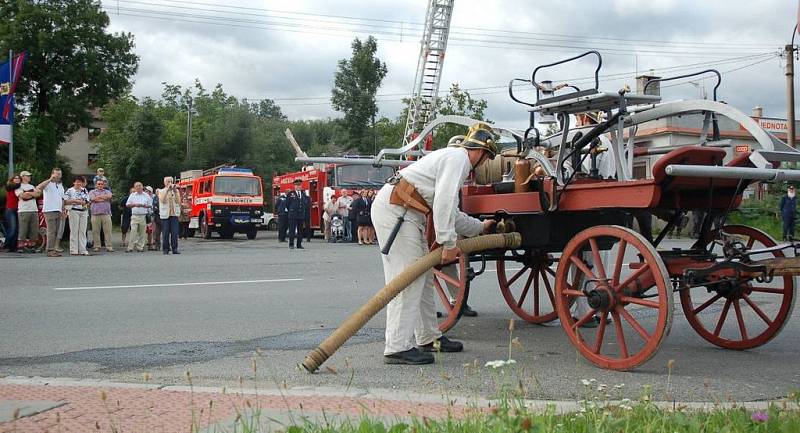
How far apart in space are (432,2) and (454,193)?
42328 millimetres

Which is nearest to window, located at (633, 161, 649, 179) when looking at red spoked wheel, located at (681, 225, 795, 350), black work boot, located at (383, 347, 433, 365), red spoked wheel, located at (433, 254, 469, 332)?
red spoked wheel, located at (681, 225, 795, 350)

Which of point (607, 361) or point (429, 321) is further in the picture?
point (429, 321)

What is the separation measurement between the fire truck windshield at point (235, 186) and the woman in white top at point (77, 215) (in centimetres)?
1342

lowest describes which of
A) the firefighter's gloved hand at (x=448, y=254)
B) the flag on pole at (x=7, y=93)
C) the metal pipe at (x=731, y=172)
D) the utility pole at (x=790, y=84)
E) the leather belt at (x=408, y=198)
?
the firefighter's gloved hand at (x=448, y=254)

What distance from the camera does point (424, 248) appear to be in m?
6.63

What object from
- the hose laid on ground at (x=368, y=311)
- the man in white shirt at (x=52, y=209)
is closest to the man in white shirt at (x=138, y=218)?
the man in white shirt at (x=52, y=209)

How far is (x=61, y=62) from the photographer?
49375mm

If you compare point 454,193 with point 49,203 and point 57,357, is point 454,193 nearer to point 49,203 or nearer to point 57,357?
point 57,357

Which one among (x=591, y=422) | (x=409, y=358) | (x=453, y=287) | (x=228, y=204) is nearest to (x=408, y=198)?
(x=409, y=358)

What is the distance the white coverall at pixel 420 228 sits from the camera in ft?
20.2

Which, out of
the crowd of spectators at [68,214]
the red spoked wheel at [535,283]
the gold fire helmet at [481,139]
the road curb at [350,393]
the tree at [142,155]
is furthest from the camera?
the tree at [142,155]

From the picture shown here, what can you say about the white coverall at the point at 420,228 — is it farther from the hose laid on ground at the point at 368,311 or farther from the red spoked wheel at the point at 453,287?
the red spoked wheel at the point at 453,287

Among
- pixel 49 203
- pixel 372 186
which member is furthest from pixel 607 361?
pixel 372 186

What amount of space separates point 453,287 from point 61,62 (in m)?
47.6
